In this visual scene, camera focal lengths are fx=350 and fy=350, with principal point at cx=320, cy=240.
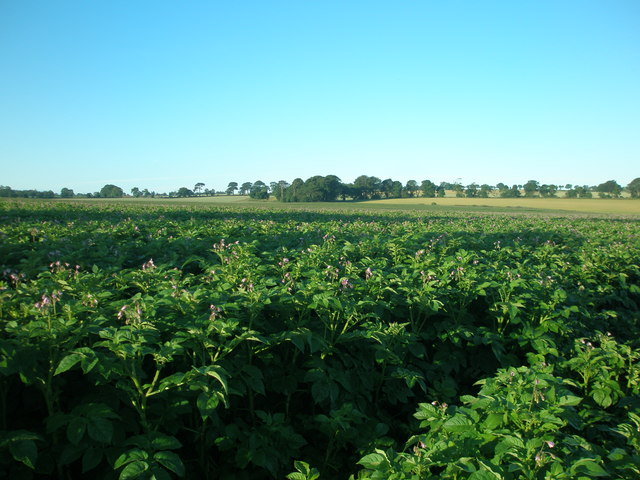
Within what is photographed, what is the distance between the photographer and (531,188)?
103 m

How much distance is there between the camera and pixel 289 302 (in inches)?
132

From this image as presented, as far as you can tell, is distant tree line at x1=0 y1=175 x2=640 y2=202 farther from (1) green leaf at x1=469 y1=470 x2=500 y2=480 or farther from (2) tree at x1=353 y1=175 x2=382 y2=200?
(1) green leaf at x1=469 y1=470 x2=500 y2=480

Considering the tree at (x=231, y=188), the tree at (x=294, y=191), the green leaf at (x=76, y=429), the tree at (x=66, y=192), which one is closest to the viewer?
the green leaf at (x=76, y=429)

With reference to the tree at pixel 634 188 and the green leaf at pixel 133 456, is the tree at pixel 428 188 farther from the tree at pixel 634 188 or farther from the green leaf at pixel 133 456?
the green leaf at pixel 133 456

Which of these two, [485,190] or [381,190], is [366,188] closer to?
[381,190]

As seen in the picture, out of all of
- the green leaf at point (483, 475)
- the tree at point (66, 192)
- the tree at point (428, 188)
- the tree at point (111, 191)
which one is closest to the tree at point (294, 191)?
the tree at point (428, 188)

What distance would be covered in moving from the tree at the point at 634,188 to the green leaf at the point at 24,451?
407 ft

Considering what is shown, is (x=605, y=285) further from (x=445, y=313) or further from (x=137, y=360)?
(x=137, y=360)

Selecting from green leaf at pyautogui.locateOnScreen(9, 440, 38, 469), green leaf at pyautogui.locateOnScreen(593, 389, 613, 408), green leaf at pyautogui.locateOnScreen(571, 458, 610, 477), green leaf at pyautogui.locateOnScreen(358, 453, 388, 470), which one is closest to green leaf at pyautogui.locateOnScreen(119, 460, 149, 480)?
green leaf at pyautogui.locateOnScreen(9, 440, 38, 469)

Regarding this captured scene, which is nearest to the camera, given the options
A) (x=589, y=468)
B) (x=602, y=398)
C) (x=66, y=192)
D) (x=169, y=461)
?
(x=589, y=468)

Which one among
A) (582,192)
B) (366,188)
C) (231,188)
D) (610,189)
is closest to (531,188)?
(582,192)

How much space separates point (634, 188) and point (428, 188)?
5313cm

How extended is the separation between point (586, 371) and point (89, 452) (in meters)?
4.22

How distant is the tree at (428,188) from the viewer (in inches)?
4241
